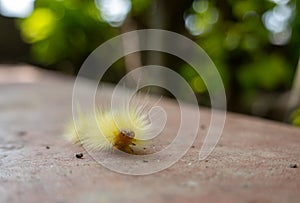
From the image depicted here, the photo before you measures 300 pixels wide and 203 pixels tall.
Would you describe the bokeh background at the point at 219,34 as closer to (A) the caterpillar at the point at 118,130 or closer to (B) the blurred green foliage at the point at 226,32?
(B) the blurred green foliage at the point at 226,32

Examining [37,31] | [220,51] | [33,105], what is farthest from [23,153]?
[37,31]

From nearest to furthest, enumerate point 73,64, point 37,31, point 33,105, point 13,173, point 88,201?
point 88,201, point 13,173, point 33,105, point 37,31, point 73,64

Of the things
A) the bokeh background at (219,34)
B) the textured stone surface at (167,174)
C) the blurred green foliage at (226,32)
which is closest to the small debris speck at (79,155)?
the textured stone surface at (167,174)

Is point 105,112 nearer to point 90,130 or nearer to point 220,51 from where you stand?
point 90,130

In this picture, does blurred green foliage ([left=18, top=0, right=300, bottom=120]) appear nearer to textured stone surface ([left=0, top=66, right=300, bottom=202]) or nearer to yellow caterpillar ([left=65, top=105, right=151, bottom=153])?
textured stone surface ([left=0, top=66, right=300, bottom=202])

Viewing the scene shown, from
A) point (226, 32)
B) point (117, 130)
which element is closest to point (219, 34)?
point (226, 32)

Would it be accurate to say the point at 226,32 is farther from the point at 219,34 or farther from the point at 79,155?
the point at 79,155
